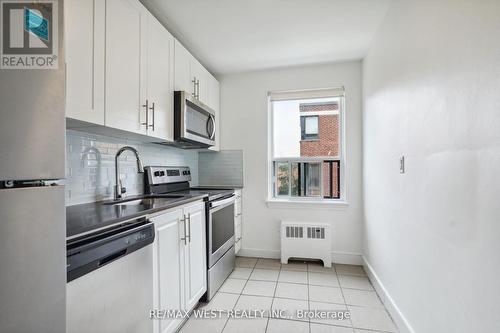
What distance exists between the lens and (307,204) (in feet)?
10.2

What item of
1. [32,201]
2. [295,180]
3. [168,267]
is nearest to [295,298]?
[168,267]

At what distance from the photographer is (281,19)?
211 centimetres

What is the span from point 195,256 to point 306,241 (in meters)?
1.55

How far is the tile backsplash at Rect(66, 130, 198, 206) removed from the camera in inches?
62.3

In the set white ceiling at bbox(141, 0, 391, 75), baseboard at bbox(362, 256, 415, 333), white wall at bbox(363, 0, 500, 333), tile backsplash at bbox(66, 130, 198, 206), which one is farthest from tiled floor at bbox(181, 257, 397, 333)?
white ceiling at bbox(141, 0, 391, 75)

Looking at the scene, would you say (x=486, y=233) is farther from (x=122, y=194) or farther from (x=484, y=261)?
(x=122, y=194)

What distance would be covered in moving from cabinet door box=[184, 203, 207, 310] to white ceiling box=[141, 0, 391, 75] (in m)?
1.57

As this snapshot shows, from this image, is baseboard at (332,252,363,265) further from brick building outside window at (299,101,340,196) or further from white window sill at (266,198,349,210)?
brick building outside window at (299,101,340,196)

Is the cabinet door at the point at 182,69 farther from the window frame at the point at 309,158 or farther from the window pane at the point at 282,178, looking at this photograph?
the window pane at the point at 282,178

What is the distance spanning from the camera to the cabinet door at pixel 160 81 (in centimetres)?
184

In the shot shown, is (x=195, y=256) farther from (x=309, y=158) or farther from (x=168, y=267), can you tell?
(x=309, y=158)

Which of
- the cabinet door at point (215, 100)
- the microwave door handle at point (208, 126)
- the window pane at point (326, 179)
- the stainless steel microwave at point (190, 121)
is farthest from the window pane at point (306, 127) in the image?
the stainless steel microwave at point (190, 121)

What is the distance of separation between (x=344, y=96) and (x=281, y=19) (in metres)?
1.34

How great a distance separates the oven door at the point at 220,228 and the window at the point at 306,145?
78 cm
